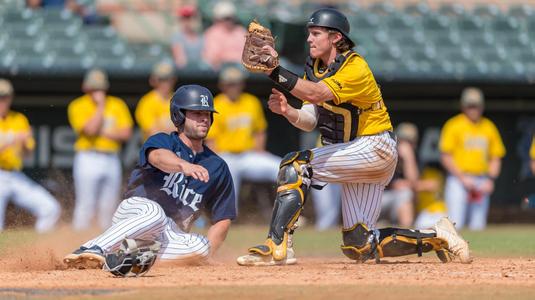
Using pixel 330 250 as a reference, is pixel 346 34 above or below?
above

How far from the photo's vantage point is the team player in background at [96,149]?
12953mm

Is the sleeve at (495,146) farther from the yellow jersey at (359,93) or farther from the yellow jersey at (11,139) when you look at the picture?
the yellow jersey at (359,93)

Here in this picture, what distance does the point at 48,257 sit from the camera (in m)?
7.56

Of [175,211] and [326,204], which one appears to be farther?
[326,204]

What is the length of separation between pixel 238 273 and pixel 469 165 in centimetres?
784

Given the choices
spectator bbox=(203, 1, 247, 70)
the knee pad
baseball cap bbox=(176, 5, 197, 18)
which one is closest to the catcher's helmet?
the knee pad

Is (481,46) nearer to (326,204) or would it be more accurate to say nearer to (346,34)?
(326,204)

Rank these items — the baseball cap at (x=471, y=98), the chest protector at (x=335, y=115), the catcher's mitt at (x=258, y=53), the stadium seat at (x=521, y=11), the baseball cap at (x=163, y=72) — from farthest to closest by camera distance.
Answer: the stadium seat at (x=521, y=11) < the baseball cap at (x=471, y=98) < the baseball cap at (x=163, y=72) < the chest protector at (x=335, y=115) < the catcher's mitt at (x=258, y=53)

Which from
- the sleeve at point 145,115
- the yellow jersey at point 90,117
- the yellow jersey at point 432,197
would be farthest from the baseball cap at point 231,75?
the yellow jersey at point 432,197

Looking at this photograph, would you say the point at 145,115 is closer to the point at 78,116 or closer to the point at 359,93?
the point at 78,116

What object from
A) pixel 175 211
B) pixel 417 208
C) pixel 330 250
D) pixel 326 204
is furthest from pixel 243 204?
pixel 175 211

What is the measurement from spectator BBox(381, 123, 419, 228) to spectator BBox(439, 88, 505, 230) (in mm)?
426

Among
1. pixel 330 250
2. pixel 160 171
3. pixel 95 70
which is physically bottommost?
pixel 330 250

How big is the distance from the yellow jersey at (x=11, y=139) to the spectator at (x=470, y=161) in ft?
17.1
